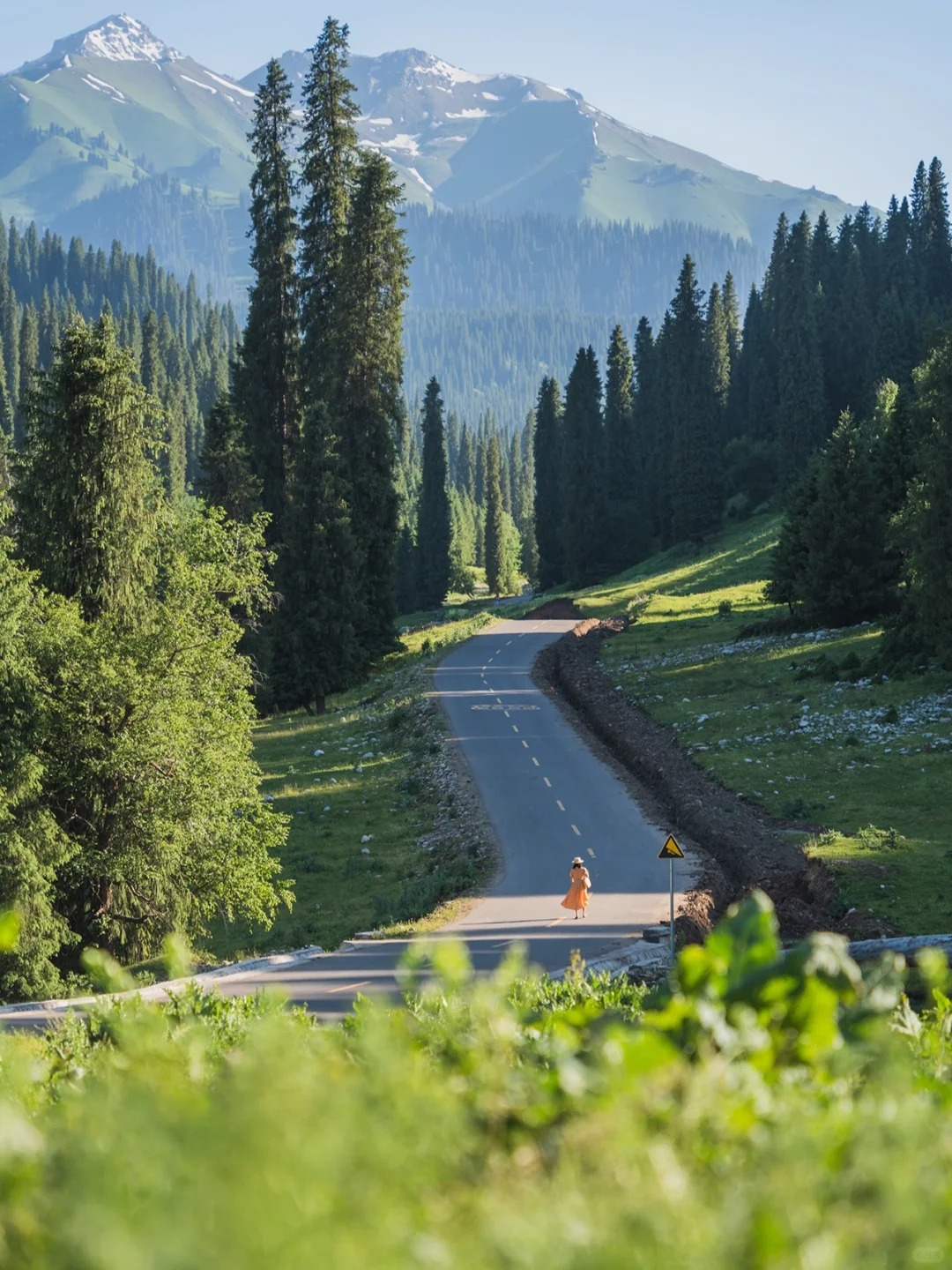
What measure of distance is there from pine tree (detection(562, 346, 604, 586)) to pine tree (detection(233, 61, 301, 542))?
4318 cm

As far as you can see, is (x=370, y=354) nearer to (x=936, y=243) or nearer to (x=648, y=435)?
(x=648, y=435)

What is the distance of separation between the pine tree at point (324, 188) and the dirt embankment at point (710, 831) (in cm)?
1920

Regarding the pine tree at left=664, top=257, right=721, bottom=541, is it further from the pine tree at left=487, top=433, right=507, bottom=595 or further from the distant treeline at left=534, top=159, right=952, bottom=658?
the pine tree at left=487, top=433, right=507, bottom=595

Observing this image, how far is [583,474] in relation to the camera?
3836 inches

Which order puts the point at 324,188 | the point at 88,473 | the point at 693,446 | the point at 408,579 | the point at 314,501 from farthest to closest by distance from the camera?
the point at 408,579 → the point at 693,446 → the point at 324,188 → the point at 314,501 → the point at 88,473

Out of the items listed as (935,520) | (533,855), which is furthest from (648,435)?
(533,855)

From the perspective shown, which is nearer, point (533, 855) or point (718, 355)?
point (533, 855)

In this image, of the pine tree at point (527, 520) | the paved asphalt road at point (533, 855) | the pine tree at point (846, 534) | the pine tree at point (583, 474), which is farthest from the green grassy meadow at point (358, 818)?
the pine tree at point (527, 520)

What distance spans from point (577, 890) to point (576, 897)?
17 cm

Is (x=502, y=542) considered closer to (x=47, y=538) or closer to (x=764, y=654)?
(x=764, y=654)

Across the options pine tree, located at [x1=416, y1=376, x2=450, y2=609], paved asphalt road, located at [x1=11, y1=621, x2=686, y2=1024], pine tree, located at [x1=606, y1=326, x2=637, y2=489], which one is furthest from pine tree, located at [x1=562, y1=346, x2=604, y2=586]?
paved asphalt road, located at [x1=11, y1=621, x2=686, y2=1024]

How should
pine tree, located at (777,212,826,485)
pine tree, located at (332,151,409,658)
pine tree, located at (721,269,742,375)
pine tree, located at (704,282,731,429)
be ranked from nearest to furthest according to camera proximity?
pine tree, located at (332,151,409,658) → pine tree, located at (777,212,826,485) → pine tree, located at (704,282,731,429) → pine tree, located at (721,269,742,375)

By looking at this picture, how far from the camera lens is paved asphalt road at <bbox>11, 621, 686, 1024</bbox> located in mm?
19328

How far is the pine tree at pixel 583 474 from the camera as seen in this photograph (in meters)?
97.4
